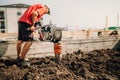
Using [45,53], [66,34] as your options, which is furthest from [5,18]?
[45,53]

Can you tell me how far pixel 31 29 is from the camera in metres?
5.29

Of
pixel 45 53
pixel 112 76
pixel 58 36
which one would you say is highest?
pixel 58 36

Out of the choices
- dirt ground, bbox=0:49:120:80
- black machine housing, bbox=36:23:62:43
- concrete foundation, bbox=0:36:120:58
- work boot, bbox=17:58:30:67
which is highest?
black machine housing, bbox=36:23:62:43

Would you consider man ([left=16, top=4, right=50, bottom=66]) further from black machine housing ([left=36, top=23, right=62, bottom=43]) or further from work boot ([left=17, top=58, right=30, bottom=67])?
black machine housing ([left=36, top=23, right=62, bottom=43])

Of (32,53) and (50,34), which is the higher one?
(50,34)

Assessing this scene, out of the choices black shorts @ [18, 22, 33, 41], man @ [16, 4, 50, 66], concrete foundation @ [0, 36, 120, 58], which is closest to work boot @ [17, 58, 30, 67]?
man @ [16, 4, 50, 66]

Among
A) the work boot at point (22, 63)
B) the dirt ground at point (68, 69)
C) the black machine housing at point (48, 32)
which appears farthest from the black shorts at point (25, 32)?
the dirt ground at point (68, 69)

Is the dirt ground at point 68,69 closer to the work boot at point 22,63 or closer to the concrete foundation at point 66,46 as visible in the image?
the work boot at point 22,63

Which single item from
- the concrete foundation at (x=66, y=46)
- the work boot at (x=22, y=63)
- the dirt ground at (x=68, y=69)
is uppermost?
the concrete foundation at (x=66, y=46)

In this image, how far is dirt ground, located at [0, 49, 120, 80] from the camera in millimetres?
4738

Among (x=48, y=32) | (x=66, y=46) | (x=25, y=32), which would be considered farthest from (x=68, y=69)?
(x=66, y=46)

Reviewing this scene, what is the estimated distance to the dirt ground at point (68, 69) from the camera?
4738mm

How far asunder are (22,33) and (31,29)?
0.92 feet

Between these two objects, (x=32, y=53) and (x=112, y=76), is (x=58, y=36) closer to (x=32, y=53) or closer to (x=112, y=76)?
(x=32, y=53)
